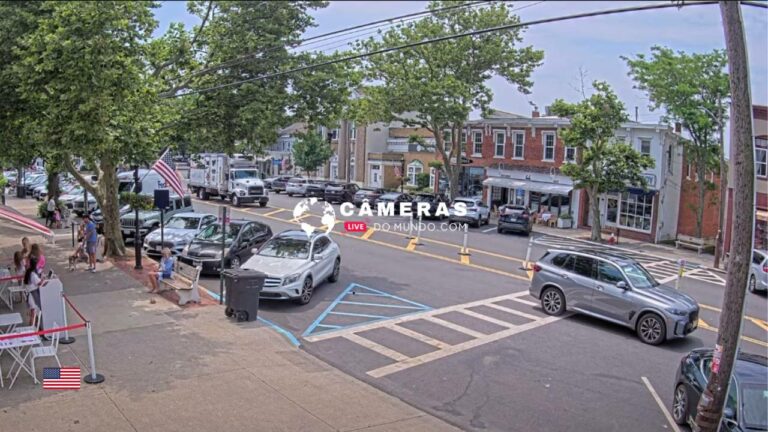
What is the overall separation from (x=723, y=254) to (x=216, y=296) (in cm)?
2394

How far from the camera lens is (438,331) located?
45.1 ft

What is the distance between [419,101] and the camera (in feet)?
127

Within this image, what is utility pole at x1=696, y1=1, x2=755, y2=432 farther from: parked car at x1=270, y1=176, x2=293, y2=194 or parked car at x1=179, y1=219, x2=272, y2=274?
parked car at x1=270, y1=176, x2=293, y2=194

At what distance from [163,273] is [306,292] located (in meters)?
3.64

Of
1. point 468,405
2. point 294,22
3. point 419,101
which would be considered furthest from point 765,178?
point 468,405

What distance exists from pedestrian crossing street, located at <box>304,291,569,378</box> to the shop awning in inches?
956

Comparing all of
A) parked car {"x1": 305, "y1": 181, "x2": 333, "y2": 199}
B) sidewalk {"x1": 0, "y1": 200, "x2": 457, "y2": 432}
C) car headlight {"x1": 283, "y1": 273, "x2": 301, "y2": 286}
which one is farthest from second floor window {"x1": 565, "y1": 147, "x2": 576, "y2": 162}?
sidewalk {"x1": 0, "y1": 200, "x2": 457, "y2": 432}

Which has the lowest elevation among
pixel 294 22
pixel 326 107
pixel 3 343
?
pixel 3 343

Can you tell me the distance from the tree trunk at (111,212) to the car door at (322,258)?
735cm

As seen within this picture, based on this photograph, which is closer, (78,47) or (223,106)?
(78,47)

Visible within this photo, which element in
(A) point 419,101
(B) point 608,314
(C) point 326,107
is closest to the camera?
(B) point 608,314

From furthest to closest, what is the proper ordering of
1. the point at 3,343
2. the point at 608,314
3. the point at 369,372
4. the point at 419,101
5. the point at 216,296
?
1. the point at 419,101
2. the point at 216,296
3. the point at 608,314
4. the point at 369,372
5. the point at 3,343

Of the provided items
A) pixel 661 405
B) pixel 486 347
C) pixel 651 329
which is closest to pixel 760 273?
pixel 651 329

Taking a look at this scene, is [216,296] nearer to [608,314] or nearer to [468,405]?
[468,405]
